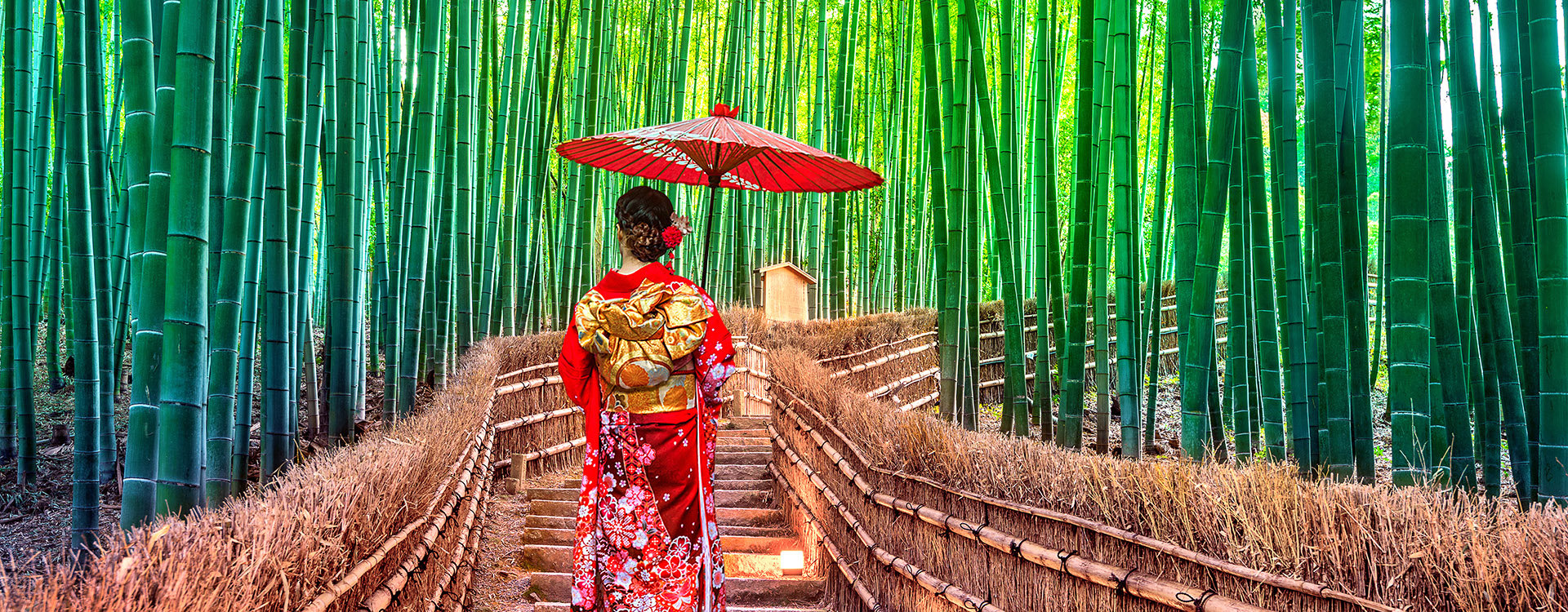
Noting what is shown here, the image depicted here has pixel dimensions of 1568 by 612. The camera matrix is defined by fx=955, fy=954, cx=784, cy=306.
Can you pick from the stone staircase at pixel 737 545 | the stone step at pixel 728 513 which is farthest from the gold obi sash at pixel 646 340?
the stone step at pixel 728 513

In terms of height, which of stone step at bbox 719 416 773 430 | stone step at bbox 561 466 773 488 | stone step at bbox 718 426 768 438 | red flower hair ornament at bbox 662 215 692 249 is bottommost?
stone step at bbox 561 466 773 488

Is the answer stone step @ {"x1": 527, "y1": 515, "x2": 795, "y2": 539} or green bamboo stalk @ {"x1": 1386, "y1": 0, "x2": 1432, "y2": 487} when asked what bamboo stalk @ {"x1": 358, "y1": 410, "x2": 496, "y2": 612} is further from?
green bamboo stalk @ {"x1": 1386, "y1": 0, "x2": 1432, "y2": 487}

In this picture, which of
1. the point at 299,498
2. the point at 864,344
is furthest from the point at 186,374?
the point at 864,344

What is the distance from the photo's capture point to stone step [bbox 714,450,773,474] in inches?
167

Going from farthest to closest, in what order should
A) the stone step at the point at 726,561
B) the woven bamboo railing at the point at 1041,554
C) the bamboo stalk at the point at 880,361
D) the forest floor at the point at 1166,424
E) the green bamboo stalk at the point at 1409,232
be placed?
1. the bamboo stalk at the point at 880,361
2. the forest floor at the point at 1166,424
3. the stone step at the point at 726,561
4. the green bamboo stalk at the point at 1409,232
5. the woven bamboo railing at the point at 1041,554

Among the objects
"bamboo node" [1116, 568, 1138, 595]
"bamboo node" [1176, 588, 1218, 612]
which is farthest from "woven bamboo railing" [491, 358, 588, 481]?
"bamboo node" [1176, 588, 1218, 612]

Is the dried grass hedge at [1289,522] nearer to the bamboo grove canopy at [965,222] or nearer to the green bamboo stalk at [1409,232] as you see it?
the bamboo grove canopy at [965,222]

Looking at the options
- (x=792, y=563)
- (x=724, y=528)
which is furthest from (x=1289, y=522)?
(x=724, y=528)

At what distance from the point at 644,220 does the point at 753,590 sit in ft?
4.03

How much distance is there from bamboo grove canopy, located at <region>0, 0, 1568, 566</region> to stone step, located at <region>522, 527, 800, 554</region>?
822mm

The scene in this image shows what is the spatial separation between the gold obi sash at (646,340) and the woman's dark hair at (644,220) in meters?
0.08

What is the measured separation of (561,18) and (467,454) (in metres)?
4.06

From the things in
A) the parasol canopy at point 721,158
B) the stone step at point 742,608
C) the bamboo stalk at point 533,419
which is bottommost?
the stone step at point 742,608

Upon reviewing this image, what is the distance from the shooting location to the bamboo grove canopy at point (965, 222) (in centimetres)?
207
